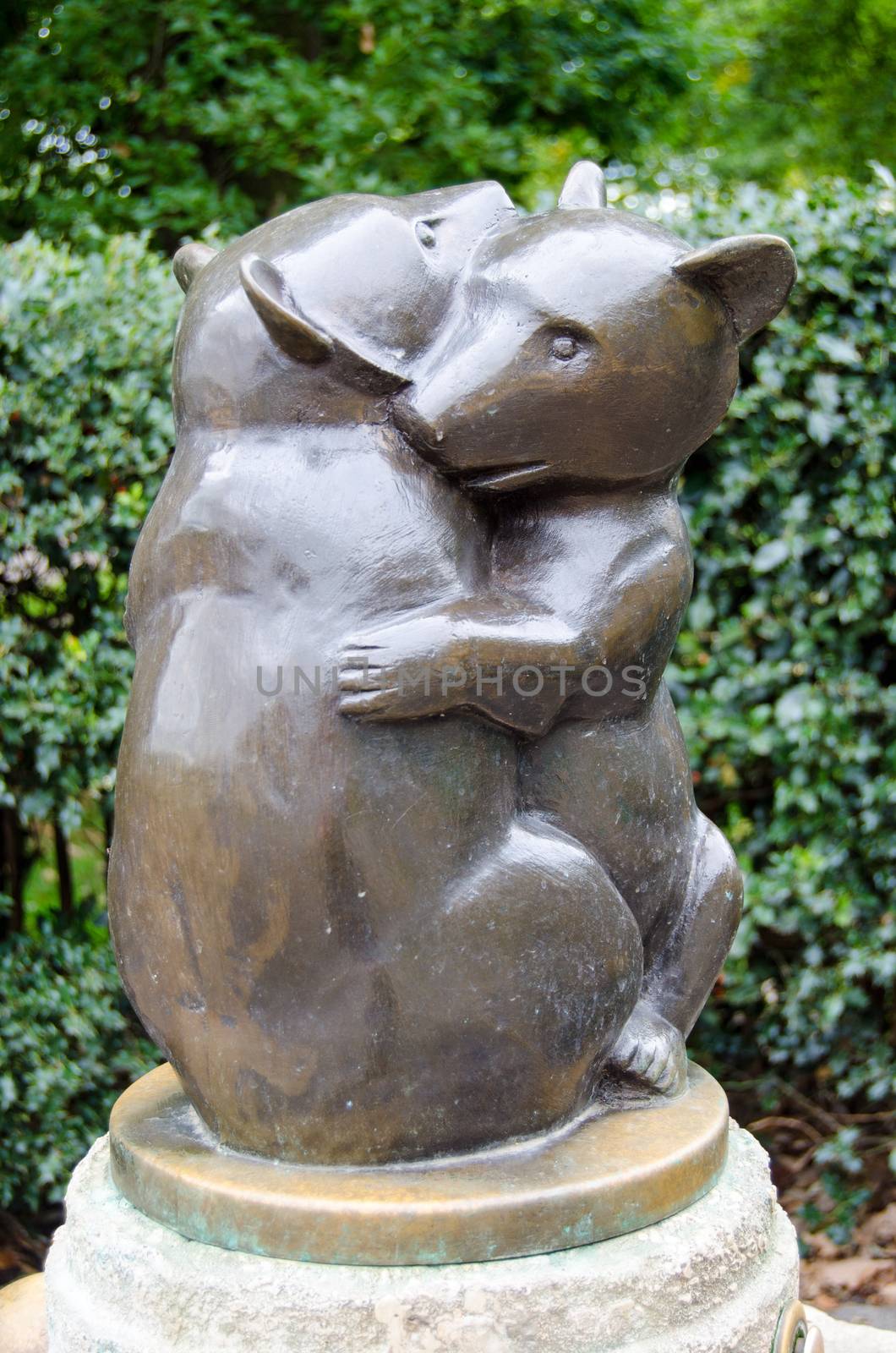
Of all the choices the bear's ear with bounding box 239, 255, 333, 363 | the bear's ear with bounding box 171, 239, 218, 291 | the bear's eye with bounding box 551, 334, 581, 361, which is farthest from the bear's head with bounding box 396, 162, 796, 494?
the bear's ear with bounding box 171, 239, 218, 291

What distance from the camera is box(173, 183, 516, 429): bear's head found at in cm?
217

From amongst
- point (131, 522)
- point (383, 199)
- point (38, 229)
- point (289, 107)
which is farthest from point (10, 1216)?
point (289, 107)

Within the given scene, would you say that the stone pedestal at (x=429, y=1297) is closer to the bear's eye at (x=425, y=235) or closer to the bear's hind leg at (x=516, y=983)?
the bear's hind leg at (x=516, y=983)

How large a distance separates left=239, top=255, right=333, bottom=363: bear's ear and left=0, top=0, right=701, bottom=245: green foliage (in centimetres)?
402

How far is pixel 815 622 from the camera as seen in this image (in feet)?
13.2

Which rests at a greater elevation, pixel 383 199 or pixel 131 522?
pixel 383 199

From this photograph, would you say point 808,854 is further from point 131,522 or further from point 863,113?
point 863,113

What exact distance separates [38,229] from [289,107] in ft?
4.49

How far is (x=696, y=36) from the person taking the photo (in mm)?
7254

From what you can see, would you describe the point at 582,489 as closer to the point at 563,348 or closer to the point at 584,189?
the point at 563,348

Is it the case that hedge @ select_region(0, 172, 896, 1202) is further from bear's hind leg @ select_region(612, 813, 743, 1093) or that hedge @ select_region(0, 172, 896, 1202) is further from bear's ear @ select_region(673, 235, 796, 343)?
bear's ear @ select_region(673, 235, 796, 343)

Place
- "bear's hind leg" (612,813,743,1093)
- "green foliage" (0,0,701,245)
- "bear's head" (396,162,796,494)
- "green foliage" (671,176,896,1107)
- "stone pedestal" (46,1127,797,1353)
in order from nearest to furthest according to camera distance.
→ 1. "stone pedestal" (46,1127,797,1353)
2. "bear's head" (396,162,796,494)
3. "bear's hind leg" (612,813,743,1093)
4. "green foliage" (671,176,896,1107)
5. "green foliage" (0,0,701,245)

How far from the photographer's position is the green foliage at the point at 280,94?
6211 millimetres

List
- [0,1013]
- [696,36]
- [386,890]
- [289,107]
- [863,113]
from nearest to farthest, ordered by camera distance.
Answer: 1. [386,890]
2. [0,1013]
3. [289,107]
4. [696,36]
5. [863,113]
